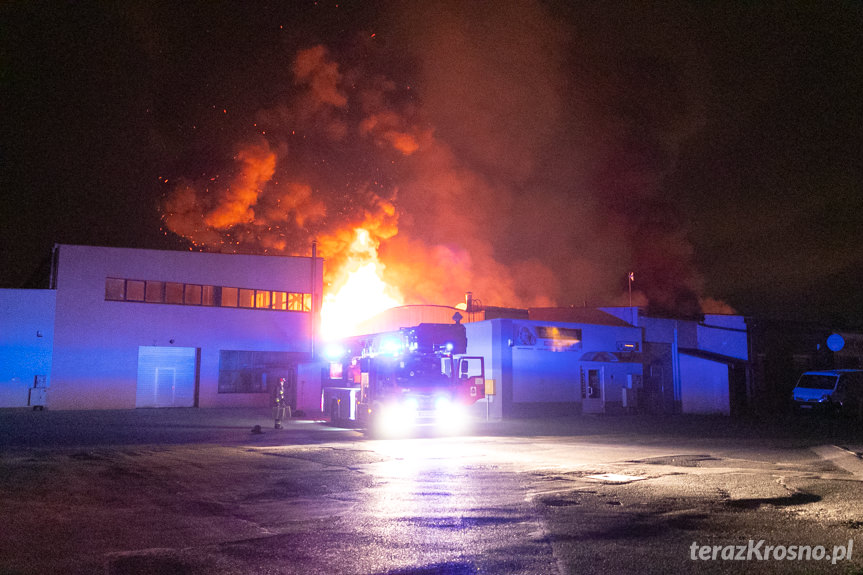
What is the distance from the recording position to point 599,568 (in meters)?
5.52

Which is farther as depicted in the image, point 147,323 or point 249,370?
point 249,370

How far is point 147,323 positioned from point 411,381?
18.7m

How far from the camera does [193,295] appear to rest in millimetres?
34969

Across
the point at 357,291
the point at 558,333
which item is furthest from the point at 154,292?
the point at 558,333

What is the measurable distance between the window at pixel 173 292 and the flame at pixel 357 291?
8941mm

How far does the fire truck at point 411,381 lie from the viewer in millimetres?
20562

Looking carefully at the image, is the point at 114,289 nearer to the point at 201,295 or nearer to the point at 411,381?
the point at 201,295

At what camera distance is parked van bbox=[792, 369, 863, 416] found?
2917 cm

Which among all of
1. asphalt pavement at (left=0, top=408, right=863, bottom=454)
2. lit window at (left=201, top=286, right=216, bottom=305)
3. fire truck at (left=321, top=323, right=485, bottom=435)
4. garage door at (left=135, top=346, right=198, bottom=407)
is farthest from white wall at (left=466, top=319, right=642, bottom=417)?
garage door at (left=135, top=346, right=198, bottom=407)

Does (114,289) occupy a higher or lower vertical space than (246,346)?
higher

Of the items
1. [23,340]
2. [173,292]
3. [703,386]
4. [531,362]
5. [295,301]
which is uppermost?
[173,292]

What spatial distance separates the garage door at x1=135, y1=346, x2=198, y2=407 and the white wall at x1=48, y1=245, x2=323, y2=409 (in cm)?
41

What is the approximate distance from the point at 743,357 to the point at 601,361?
9378 mm

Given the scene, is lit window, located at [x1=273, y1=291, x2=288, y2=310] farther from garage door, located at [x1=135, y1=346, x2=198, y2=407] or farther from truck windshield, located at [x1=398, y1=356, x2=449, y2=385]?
truck windshield, located at [x1=398, y1=356, x2=449, y2=385]
